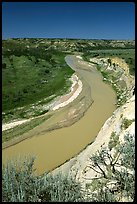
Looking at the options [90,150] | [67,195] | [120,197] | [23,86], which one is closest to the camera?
[67,195]

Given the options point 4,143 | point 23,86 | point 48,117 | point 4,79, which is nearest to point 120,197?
point 4,143

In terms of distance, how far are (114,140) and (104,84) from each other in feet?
76.5

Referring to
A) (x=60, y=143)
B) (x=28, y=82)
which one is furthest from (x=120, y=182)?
(x=28, y=82)

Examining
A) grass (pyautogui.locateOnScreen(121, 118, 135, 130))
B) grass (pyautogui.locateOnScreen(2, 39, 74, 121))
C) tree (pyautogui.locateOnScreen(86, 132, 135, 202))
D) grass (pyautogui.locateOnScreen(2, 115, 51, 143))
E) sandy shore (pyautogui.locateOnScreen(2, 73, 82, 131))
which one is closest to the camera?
tree (pyautogui.locateOnScreen(86, 132, 135, 202))

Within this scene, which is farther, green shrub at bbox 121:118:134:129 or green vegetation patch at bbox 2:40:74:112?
green vegetation patch at bbox 2:40:74:112

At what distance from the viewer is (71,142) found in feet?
60.0

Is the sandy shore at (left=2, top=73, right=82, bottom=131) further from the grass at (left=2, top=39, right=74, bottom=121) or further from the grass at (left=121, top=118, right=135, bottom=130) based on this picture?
the grass at (left=121, top=118, right=135, bottom=130)

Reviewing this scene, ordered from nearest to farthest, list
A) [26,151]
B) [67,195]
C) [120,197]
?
[67,195], [120,197], [26,151]

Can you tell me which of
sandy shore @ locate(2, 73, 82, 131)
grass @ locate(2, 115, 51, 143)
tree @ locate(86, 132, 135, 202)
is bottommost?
tree @ locate(86, 132, 135, 202)

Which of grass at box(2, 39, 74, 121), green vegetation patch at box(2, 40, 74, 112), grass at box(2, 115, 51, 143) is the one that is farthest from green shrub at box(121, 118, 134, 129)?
green vegetation patch at box(2, 40, 74, 112)

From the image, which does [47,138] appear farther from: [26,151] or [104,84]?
[104,84]

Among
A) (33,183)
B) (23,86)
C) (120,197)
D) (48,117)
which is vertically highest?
(23,86)

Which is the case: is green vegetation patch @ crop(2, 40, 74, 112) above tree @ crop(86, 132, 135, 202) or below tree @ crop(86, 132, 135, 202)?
above

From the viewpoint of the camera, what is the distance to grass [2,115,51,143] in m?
19.3
